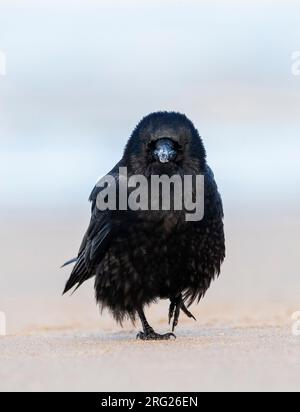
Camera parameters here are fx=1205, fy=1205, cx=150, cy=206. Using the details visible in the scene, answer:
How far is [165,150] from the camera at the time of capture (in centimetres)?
801

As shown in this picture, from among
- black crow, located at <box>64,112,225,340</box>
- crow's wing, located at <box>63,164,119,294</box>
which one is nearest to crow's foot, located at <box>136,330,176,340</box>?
black crow, located at <box>64,112,225,340</box>

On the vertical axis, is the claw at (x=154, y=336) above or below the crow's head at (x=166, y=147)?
below

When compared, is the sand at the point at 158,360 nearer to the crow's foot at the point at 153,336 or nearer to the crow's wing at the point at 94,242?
the crow's foot at the point at 153,336

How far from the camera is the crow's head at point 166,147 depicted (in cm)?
809

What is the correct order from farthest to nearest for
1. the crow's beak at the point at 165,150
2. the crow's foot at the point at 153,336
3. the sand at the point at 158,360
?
the crow's foot at the point at 153,336
the crow's beak at the point at 165,150
the sand at the point at 158,360

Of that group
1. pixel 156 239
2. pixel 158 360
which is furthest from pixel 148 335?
pixel 158 360

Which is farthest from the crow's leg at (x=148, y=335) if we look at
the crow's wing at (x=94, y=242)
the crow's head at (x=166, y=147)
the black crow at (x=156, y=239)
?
the crow's head at (x=166, y=147)

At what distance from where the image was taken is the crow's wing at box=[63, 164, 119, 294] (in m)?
8.20

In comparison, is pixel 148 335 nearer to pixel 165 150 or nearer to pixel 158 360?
pixel 165 150

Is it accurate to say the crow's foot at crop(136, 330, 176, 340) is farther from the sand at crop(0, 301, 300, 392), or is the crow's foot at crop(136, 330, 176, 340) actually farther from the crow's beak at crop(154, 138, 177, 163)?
the crow's beak at crop(154, 138, 177, 163)

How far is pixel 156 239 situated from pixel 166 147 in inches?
24.3

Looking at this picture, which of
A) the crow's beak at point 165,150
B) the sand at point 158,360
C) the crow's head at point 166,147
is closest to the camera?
the sand at point 158,360

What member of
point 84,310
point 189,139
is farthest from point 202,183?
point 84,310

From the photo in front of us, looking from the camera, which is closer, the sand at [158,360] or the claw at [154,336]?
the sand at [158,360]
